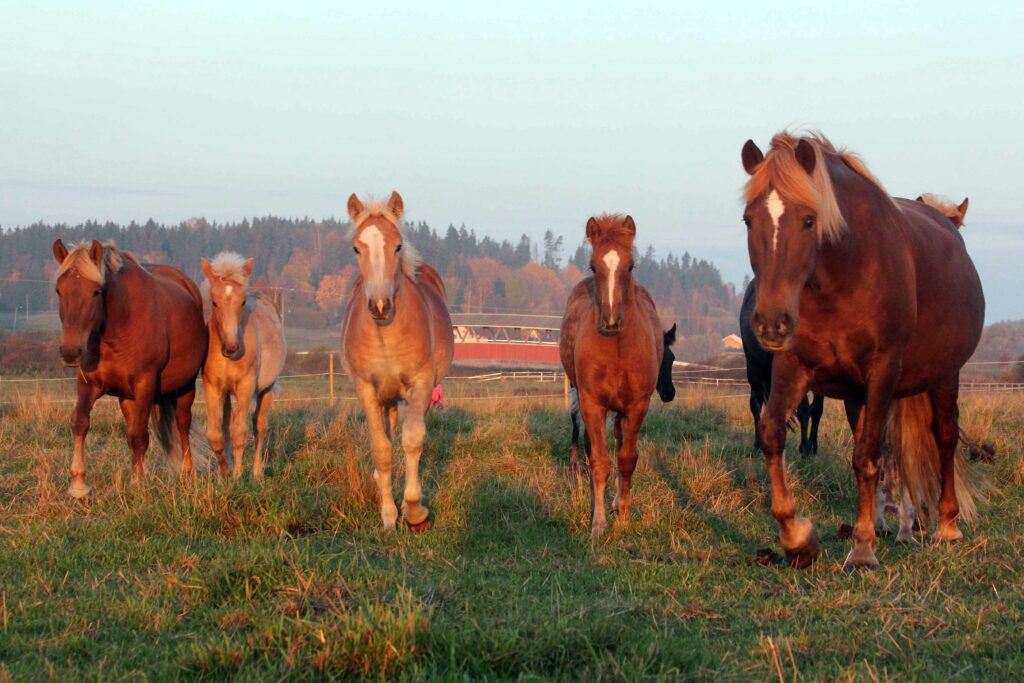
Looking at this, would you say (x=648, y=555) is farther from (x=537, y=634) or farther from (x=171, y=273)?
(x=171, y=273)

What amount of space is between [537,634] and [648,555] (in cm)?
227

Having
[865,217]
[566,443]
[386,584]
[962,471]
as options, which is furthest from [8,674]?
[566,443]

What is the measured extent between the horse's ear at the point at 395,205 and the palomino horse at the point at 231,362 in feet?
8.89

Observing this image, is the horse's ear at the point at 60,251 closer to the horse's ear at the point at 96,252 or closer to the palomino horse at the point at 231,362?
the horse's ear at the point at 96,252

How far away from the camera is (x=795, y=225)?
4.96m

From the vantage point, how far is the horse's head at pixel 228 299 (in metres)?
8.86

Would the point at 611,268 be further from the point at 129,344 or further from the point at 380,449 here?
the point at 129,344

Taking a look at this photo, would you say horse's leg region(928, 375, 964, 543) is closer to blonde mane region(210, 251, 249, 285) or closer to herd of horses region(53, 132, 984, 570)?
herd of horses region(53, 132, 984, 570)

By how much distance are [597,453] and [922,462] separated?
2.30 m

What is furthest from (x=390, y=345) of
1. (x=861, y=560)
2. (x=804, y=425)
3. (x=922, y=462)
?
(x=804, y=425)

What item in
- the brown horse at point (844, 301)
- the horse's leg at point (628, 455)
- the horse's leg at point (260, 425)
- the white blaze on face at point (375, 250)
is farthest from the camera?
the horse's leg at point (260, 425)

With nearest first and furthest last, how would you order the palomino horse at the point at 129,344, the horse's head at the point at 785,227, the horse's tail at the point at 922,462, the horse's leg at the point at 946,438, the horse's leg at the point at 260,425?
the horse's head at the point at 785,227
the horse's leg at the point at 946,438
the horse's tail at the point at 922,462
the palomino horse at the point at 129,344
the horse's leg at the point at 260,425

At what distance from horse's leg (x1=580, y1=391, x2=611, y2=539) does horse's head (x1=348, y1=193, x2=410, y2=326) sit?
64.8 inches

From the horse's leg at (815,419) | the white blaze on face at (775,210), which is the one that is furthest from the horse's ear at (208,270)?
the horse's leg at (815,419)
